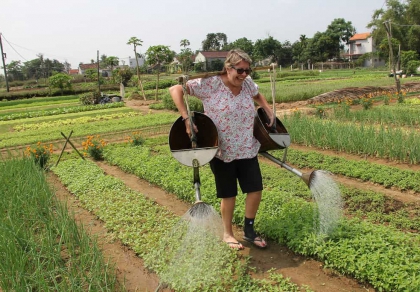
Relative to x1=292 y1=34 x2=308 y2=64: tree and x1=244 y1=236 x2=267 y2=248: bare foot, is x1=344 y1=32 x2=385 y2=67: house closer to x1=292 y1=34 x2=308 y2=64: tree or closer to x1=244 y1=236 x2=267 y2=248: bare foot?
x1=292 y1=34 x2=308 y2=64: tree

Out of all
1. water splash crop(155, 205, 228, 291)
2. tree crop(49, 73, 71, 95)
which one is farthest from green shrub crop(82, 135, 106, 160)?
tree crop(49, 73, 71, 95)

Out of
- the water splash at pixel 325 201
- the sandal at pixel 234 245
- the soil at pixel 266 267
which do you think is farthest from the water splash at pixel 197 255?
the water splash at pixel 325 201

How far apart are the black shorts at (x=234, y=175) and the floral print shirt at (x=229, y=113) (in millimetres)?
70

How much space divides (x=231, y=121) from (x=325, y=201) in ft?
3.59

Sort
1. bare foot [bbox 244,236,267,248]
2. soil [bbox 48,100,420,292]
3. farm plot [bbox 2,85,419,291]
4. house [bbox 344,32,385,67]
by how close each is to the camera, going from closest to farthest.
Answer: farm plot [bbox 2,85,419,291], soil [bbox 48,100,420,292], bare foot [bbox 244,236,267,248], house [bbox 344,32,385,67]

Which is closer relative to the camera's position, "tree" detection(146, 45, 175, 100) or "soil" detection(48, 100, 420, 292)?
"soil" detection(48, 100, 420, 292)

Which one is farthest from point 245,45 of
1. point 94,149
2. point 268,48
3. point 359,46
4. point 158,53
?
point 94,149

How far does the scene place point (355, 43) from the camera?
73.6 metres

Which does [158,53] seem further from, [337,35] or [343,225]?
[337,35]

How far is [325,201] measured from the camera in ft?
10.8

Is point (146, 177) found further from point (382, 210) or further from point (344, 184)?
point (382, 210)

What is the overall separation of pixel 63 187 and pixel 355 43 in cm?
7694

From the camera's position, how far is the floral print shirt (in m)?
3.08

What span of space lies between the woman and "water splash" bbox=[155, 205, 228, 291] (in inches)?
15.0
